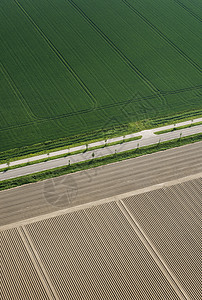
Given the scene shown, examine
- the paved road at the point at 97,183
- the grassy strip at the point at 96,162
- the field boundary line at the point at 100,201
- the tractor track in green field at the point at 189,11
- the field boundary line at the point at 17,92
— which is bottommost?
the field boundary line at the point at 100,201

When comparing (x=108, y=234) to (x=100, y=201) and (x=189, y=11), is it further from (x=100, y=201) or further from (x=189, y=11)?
(x=189, y=11)

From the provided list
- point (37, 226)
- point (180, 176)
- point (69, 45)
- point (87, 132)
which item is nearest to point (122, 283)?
point (37, 226)

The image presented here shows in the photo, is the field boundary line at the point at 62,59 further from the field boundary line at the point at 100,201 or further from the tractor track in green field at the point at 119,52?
the field boundary line at the point at 100,201

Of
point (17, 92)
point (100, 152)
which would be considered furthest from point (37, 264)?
point (17, 92)

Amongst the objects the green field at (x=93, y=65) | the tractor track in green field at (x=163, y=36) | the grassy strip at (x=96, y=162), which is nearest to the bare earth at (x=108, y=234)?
the grassy strip at (x=96, y=162)

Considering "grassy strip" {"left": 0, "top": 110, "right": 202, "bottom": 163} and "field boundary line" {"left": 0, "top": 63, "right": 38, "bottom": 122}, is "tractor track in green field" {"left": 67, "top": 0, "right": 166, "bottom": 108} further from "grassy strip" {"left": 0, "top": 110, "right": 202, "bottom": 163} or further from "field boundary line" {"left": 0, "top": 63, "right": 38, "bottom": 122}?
"field boundary line" {"left": 0, "top": 63, "right": 38, "bottom": 122}

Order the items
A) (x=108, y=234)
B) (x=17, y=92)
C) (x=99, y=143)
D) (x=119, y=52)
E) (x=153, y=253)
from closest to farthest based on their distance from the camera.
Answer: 1. (x=153, y=253)
2. (x=108, y=234)
3. (x=99, y=143)
4. (x=17, y=92)
5. (x=119, y=52)
